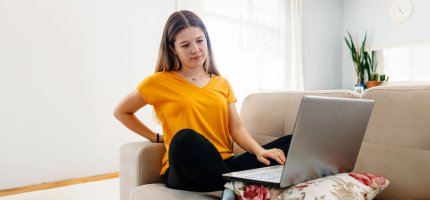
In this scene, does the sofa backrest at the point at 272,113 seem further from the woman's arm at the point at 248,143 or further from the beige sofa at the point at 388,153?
the woman's arm at the point at 248,143

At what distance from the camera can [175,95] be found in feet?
4.71

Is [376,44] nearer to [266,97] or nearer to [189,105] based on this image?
[266,97]

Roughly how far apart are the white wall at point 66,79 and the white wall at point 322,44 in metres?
2.36

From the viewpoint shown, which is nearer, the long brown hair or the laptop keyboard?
the laptop keyboard

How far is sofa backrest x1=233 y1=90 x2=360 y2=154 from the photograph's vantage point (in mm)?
1532

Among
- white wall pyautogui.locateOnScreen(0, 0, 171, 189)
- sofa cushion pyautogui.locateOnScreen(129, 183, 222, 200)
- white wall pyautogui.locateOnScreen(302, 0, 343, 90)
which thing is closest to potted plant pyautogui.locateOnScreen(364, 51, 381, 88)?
white wall pyautogui.locateOnScreen(302, 0, 343, 90)

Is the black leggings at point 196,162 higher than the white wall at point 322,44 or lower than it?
lower

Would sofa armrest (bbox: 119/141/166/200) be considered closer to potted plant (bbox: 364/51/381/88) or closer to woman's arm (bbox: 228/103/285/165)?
woman's arm (bbox: 228/103/285/165)

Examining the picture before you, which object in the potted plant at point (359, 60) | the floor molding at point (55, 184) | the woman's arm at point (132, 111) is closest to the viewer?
the woman's arm at point (132, 111)

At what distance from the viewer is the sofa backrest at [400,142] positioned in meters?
1.16

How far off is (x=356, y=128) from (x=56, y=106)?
227cm

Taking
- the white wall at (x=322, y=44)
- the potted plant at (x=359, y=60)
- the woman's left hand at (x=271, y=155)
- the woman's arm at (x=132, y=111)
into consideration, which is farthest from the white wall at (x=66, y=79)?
the potted plant at (x=359, y=60)

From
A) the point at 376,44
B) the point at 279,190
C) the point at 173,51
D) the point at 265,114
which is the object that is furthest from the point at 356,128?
the point at 376,44

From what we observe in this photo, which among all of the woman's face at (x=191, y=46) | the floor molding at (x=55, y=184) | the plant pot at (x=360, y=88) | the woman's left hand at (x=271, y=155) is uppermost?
the woman's face at (x=191, y=46)
